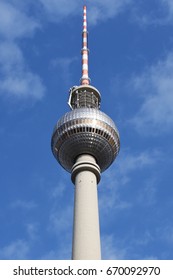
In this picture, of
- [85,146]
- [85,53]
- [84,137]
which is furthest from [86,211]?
[85,53]

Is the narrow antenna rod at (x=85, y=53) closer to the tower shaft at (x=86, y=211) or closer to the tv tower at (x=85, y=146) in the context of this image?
the tv tower at (x=85, y=146)

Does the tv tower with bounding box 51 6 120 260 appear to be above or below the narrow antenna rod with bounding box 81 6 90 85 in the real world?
below

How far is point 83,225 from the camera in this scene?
171 ft

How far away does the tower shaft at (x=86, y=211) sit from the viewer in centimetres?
5012

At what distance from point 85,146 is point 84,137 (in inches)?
43.7

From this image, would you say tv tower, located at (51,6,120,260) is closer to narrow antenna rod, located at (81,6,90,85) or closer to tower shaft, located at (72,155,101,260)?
tower shaft, located at (72,155,101,260)

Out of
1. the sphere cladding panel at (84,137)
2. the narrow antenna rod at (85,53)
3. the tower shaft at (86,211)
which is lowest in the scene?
the tower shaft at (86,211)

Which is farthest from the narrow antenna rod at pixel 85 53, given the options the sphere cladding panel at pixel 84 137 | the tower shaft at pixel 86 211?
the tower shaft at pixel 86 211

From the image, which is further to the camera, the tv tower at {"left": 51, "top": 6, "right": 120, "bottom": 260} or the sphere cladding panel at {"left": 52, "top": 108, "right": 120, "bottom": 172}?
the sphere cladding panel at {"left": 52, "top": 108, "right": 120, "bottom": 172}

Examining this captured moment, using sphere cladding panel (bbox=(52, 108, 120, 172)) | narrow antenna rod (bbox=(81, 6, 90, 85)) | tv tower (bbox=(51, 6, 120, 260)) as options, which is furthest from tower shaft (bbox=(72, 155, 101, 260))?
narrow antenna rod (bbox=(81, 6, 90, 85))

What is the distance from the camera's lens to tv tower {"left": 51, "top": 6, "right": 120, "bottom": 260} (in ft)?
178
